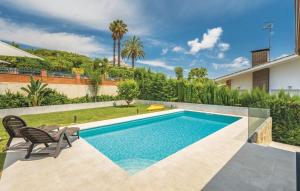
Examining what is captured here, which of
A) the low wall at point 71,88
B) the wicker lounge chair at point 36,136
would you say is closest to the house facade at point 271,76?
the low wall at point 71,88

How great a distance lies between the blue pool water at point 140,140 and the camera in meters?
6.71

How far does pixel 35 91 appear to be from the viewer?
49.1 feet

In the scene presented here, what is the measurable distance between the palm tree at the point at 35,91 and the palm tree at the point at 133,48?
28.5m

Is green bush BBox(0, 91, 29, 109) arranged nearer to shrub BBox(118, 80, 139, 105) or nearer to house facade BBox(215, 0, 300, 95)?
shrub BBox(118, 80, 139, 105)

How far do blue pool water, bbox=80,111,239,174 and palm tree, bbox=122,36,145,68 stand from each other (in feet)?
101

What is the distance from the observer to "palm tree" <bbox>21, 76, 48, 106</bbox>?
14703 mm

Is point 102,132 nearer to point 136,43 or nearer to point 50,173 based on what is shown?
point 50,173

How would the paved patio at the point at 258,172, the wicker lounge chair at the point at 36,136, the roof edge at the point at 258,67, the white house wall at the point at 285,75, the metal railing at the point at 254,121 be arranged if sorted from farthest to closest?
the white house wall at the point at 285,75, the roof edge at the point at 258,67, the metal railing at the point at 254,121, the wicker lounge chair at the point at 36,136, the paved patio at the point at 258,172

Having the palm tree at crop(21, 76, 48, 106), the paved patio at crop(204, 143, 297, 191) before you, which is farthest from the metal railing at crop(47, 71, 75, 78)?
the paved patio at crop(204, 143, 297, 191)

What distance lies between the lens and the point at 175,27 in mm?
21734

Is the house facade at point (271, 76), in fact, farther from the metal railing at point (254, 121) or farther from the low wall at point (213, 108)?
the metal railing at point (254, 121)

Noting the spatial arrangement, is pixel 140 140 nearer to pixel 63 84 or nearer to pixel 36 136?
pixel 36 136

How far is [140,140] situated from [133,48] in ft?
117

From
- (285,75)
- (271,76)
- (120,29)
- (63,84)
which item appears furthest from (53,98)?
(120,29)
